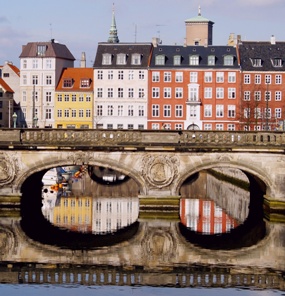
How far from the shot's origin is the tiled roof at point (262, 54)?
107 metres

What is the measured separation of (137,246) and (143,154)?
1050 cm

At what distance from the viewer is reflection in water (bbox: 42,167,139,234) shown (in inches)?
1876

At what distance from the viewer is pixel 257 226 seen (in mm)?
46406

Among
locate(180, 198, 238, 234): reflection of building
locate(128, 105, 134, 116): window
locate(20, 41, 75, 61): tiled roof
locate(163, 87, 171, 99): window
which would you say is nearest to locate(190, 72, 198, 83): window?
locate(163, 87, 171, 99): window

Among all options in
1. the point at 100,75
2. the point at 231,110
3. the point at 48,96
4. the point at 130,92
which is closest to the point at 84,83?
the point at 100,75

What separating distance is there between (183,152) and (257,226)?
613cm

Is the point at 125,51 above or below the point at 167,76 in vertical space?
above

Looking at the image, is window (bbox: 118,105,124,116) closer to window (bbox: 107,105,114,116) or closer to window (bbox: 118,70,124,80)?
window (bbox: 107,105,114,116)

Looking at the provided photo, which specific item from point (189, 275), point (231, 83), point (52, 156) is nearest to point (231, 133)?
point (52, 156)

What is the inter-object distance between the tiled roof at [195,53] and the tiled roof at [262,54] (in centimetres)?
104

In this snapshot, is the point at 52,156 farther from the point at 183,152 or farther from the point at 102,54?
the point at 102,54

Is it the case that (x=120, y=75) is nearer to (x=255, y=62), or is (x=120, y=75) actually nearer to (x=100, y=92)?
(x=100, y=92)

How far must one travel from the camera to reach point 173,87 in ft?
354

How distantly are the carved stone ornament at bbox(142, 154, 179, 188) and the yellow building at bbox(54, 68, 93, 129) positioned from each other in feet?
202
